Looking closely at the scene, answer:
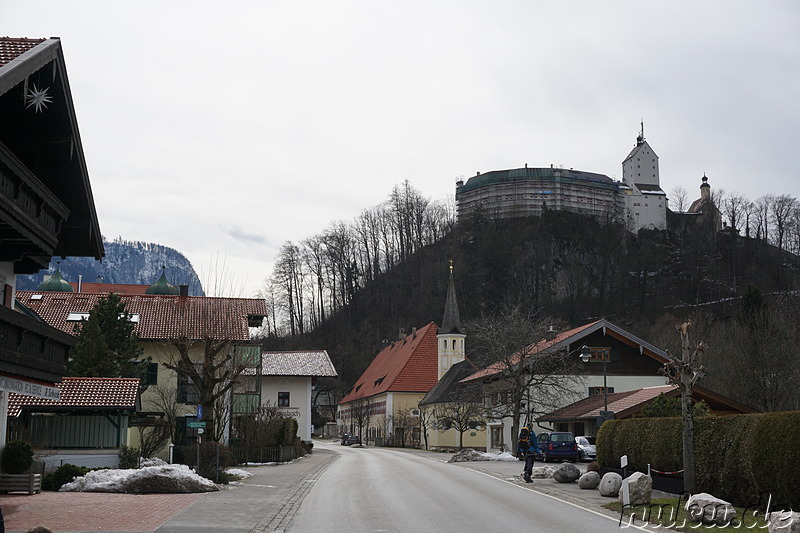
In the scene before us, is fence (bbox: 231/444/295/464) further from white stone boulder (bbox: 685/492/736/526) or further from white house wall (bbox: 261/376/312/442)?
white stone boulder (bbox: 685/492/736/526)

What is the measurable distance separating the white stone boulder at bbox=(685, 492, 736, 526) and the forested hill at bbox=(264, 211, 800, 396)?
87699 mm

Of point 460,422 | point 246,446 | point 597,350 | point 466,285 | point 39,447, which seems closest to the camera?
point 39,447

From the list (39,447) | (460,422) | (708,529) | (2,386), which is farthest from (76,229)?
(460,422)

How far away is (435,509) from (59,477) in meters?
11.0

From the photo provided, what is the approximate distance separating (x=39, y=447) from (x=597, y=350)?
120 feet

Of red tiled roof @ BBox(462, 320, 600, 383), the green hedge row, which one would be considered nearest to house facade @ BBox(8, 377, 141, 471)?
the green hedge row

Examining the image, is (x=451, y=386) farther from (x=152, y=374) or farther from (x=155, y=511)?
(x=155, y=511)

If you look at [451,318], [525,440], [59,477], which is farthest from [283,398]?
[59,477]

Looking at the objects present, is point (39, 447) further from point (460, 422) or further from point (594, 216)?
point (594, 216)

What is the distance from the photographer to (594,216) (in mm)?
127000

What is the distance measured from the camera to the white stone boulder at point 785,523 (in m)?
12.7

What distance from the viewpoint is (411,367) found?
85438 millimetres

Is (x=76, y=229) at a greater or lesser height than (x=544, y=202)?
lesser

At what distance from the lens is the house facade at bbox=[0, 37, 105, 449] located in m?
13.7
